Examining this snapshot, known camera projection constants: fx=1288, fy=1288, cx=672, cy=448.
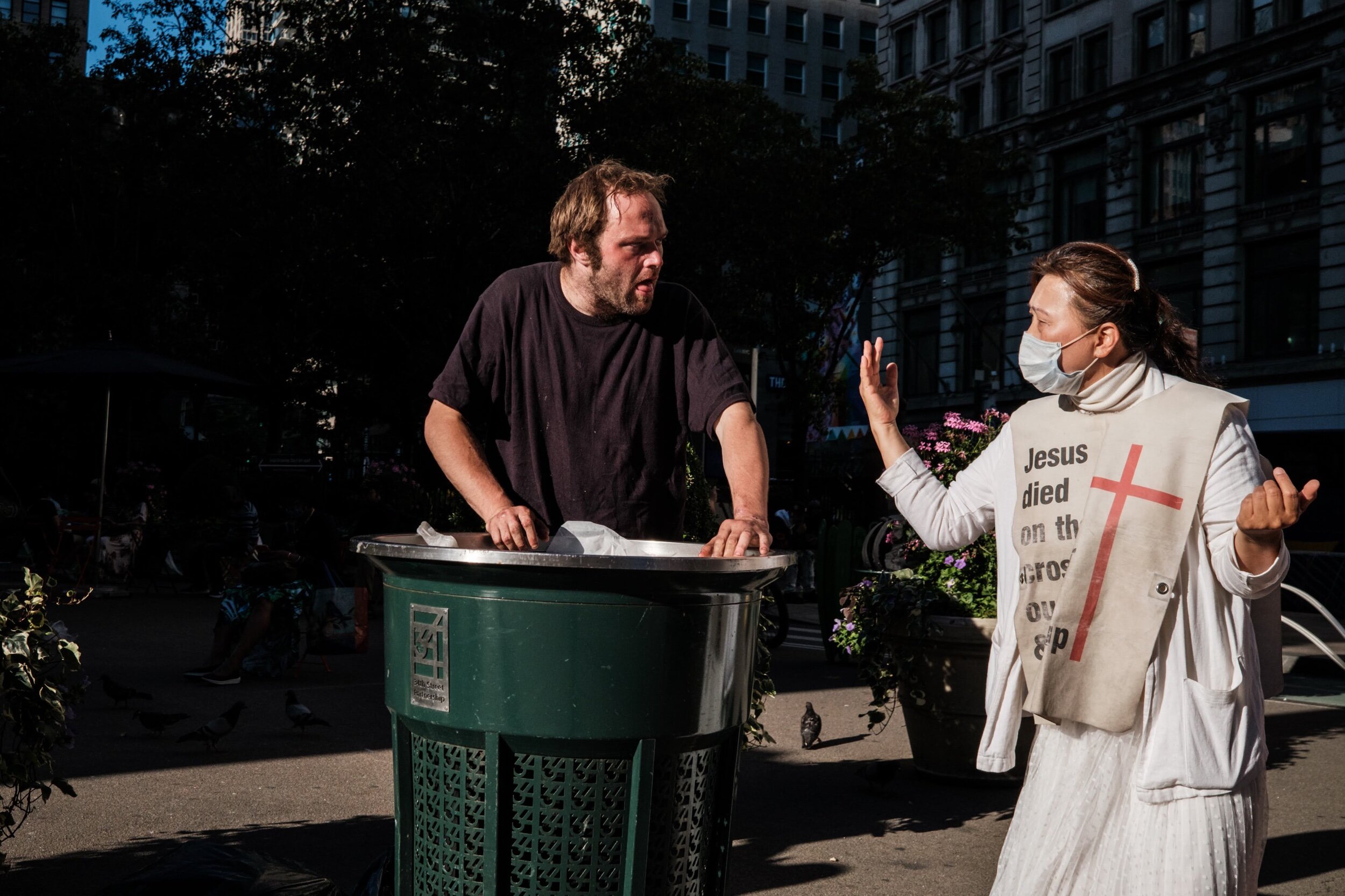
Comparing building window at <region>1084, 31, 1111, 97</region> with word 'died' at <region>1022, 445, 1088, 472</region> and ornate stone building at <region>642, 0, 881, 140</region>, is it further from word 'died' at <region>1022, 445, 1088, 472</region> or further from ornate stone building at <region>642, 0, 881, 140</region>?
word 'died' at <region>1022, 445, 1088, 472</region>

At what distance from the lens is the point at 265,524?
1892 cm

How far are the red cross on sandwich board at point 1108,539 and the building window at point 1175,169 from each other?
101 ft

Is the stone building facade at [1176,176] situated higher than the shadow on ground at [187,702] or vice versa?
the stone building facade at [1176,176]

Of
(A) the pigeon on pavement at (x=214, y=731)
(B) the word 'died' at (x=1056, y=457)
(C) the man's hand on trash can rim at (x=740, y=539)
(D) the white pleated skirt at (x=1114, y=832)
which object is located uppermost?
(B) the word 'died' at (x=1056, y=457)

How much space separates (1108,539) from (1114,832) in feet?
1.97

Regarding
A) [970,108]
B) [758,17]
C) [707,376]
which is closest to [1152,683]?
[707,376]

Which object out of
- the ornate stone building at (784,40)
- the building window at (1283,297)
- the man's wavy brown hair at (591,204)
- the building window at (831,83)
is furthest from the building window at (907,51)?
the man's wavy brown hair at (591,204)

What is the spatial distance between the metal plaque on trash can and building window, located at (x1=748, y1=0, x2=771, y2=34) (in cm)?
7010

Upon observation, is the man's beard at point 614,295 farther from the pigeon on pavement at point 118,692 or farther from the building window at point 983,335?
the building window at point 983,335

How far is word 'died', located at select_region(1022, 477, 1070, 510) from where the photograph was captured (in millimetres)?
2834

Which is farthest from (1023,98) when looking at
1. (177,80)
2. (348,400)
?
(177,80)

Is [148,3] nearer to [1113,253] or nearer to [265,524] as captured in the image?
[265,524]

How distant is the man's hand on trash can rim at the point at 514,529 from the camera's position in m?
2.43

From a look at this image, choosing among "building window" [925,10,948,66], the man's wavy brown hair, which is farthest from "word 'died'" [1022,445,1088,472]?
"building window" [925,10,948,66]
